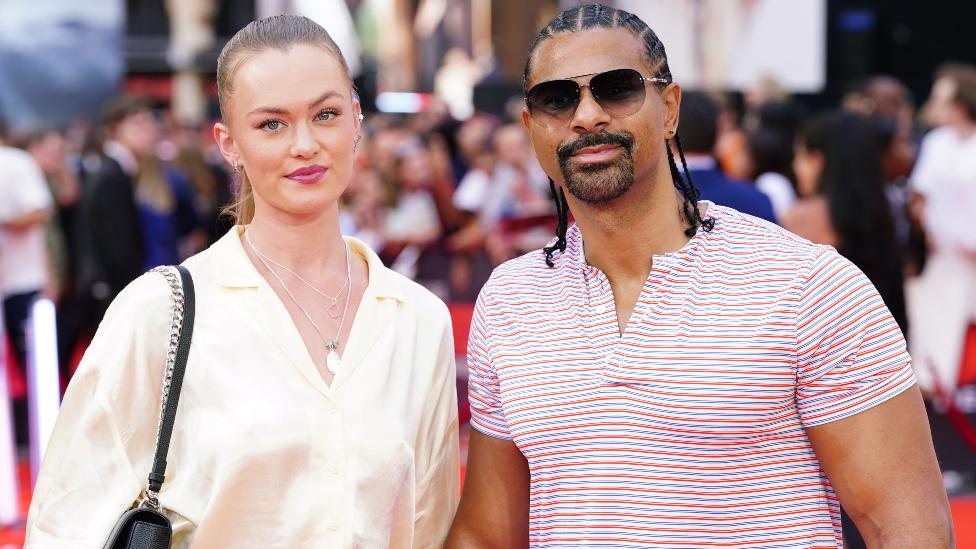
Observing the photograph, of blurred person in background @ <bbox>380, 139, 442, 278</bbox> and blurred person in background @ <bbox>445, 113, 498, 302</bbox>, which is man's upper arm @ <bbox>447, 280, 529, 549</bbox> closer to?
blurred person in background @ <bbox>445, 113, 498, 302</bbox>

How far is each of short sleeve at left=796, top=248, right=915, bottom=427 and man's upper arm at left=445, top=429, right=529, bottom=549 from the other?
694 millimetres

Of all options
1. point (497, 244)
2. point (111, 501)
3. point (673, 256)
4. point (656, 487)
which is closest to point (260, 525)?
point (111, 501)

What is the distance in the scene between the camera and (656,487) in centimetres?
250

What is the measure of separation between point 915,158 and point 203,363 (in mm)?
8775

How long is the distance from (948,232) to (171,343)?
24.3 ft

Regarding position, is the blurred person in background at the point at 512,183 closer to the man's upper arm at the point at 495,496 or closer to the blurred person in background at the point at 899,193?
the blurred person in background at the point at 899,193

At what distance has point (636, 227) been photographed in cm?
266

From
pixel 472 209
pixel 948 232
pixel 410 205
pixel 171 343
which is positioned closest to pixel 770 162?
pixel 948 232

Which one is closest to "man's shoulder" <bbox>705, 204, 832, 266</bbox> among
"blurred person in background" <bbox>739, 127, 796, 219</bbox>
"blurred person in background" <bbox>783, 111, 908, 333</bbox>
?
"blurred person in background" <bbox>783, 111, 908, 333</bbox>

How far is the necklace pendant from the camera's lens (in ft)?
8.93

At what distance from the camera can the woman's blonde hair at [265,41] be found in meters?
2.76

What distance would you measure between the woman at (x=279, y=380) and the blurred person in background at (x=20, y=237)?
5934 millimetres

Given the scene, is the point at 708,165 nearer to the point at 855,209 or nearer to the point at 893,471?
the point at 855,209

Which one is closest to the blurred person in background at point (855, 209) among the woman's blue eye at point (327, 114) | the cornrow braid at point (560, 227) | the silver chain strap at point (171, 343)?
the cornrow braid at point (560, 227)
